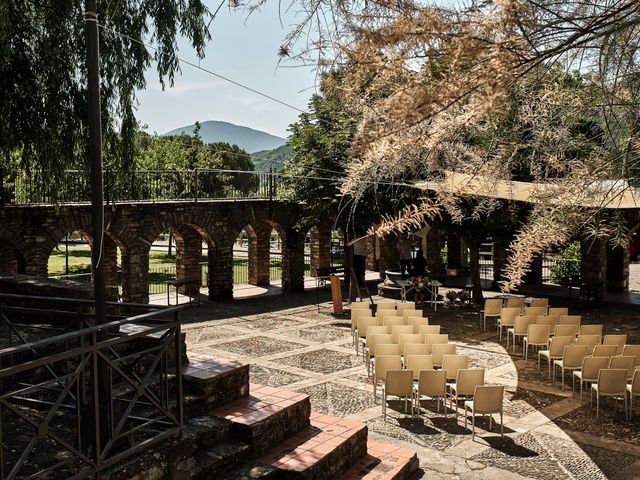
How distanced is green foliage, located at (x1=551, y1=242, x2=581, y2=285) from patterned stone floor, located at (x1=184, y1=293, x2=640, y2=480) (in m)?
6.69

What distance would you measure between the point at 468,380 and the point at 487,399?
57 centimetres

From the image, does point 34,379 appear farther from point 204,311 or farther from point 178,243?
point 178,243

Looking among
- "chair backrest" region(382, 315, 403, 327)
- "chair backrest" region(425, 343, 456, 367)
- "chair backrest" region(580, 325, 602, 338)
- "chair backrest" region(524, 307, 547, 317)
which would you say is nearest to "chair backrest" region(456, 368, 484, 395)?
"chair backrest" region(425, 343, 456, 367)

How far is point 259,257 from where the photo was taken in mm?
21953

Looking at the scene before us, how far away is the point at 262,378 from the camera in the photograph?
10.0 m

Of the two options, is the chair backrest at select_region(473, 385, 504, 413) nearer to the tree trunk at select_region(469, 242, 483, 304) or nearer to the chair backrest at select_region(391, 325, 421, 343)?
the chair backrest at select_region(391, 325, 421, 343)

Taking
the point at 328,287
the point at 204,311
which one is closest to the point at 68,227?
the point at 204,311

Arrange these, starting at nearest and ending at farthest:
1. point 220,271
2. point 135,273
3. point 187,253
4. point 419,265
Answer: point 135,273
point 419,265
point 220,271
point 187,253

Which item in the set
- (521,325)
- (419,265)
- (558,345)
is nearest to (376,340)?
(558,345)

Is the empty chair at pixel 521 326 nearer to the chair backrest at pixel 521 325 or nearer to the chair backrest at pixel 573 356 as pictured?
the chair backrest at pixel 521 325

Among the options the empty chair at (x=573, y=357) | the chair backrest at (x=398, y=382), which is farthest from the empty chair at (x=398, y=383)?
the empty chair at (x=573, y=357)

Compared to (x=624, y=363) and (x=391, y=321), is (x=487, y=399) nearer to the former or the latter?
(x=624, y=363)

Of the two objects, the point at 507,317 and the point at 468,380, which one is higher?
the point at 507,317

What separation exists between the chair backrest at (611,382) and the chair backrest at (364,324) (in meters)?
4.27
